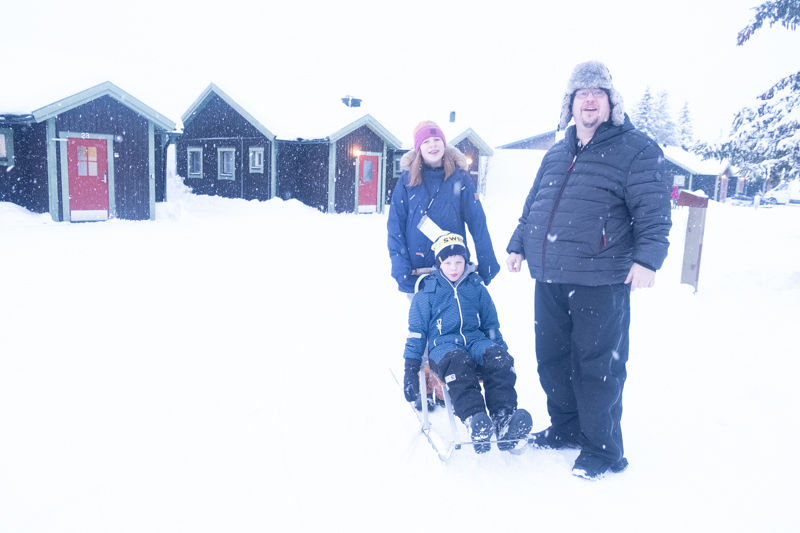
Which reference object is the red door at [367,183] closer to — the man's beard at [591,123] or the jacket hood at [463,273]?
the jacket hood at [463,273]

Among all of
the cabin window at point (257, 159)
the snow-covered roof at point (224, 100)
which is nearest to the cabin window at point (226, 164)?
the cabin window at point (257, 159)

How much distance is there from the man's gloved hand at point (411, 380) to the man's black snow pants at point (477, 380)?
0.45ft

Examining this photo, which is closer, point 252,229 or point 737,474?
point 737,474

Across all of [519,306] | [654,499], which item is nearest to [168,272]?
[519,306]

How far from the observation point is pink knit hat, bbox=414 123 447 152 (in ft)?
11.2

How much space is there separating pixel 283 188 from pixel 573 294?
1834 cm

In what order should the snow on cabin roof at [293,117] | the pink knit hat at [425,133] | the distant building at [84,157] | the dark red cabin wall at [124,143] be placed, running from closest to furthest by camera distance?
the pink knit hat at [425,133], the distant building at [84,157], the dark red cabin wall at [124,143], the snow on cabin roof at [293,117]

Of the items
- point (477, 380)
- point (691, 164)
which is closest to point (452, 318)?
point (477, 380)

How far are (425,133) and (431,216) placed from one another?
1.76ft

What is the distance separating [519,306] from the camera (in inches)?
247

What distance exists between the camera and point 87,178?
45.2 feet

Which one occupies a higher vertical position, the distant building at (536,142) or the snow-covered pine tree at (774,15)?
the distant building at (536,142)

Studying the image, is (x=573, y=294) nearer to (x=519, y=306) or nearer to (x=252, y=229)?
(x=519, y=306)

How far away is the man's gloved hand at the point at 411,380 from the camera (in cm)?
308
